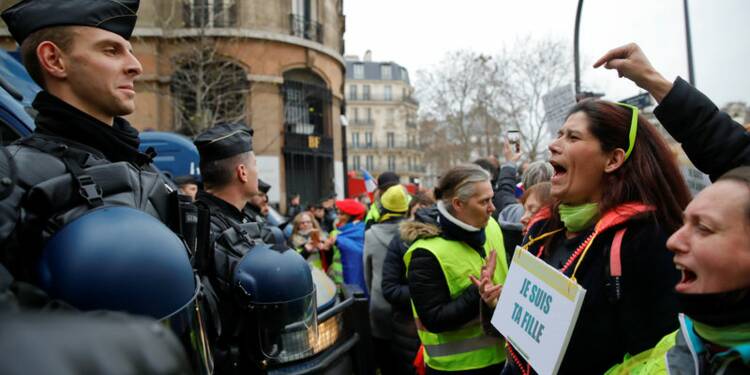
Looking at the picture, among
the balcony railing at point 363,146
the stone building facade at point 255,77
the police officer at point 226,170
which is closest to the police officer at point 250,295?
the police officer at point 226,170

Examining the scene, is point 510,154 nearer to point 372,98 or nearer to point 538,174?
point 538,174

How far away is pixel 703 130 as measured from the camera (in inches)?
77.2

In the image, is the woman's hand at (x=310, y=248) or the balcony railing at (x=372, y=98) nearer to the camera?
the woman's hand at (x=310, y=248)

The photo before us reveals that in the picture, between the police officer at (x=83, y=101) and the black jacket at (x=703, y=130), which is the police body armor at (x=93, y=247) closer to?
the police officer at (x=83, y=101)

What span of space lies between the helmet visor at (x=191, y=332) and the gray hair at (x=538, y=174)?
2.96 m

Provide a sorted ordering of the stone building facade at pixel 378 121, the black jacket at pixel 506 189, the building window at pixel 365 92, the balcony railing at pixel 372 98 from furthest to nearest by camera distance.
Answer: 1. the building window at pixel 365 92
2. the balcony railing at pixel 372 98
3. the stone building facade at pixel 378 121
4. the black jacket at pixel 506 189

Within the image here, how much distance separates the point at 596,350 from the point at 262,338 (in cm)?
136

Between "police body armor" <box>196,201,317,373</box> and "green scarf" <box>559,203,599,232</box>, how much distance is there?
118 cm

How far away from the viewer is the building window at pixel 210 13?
19719 mm

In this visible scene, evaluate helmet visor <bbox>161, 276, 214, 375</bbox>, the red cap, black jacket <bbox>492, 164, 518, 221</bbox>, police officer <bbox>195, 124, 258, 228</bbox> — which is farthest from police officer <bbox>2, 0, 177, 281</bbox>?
the red cap

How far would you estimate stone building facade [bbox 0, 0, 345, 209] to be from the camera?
19172mm

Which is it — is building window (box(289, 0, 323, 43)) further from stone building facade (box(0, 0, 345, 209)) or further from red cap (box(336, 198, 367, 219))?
red cap (box(336, 198, 367, 219))

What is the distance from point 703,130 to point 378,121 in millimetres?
79645

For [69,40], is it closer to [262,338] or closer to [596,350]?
[262,338]
